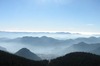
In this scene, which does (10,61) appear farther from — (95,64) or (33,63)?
(95,64)

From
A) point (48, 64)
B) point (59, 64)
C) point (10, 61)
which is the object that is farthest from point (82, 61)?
point (10, 61)

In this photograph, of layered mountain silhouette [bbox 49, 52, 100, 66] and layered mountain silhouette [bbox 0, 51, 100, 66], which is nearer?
layered mountain silhouette [bbox 0, 51, 100, 66]

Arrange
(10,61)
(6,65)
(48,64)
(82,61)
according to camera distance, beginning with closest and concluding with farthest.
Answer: (6,65)
(10,61)
(82,61)
(48,64)

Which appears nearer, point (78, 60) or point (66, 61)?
point (78, 60)

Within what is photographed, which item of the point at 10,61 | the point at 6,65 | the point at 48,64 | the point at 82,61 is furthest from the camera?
the point at 48,64

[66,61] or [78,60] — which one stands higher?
[78,60]

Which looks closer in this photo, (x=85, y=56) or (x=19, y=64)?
(x=19, y=64)

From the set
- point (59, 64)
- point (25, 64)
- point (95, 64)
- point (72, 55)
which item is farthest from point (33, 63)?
point (95, 64)

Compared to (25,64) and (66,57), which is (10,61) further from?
(66,57)

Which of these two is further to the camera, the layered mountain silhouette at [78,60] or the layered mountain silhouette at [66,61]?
the layered mountain silhouette at [78,60]
